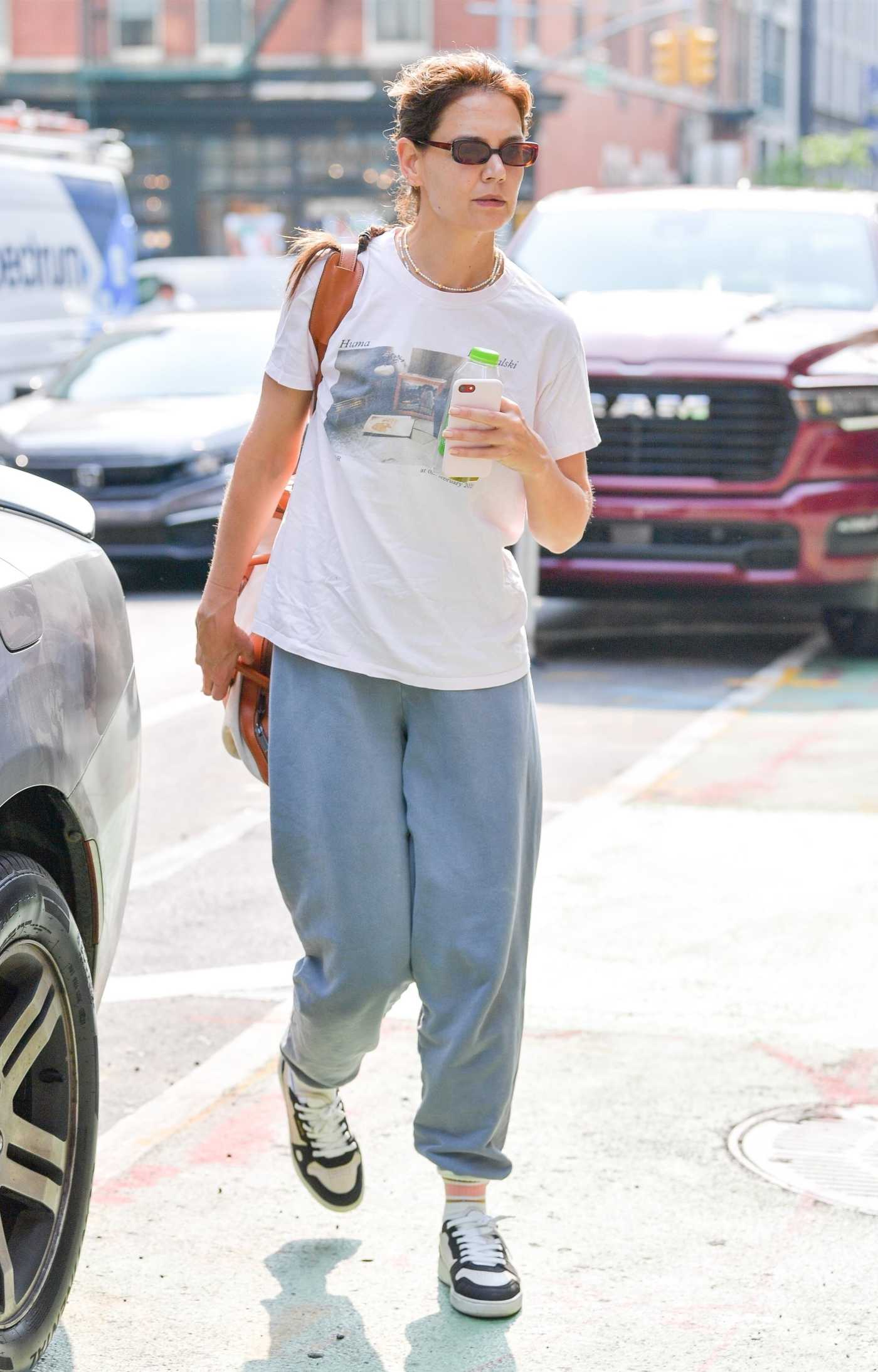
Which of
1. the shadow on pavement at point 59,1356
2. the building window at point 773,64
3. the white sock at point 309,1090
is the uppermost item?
the white sock at point 309,1090

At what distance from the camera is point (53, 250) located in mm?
16422

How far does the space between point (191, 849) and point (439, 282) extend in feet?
10.7

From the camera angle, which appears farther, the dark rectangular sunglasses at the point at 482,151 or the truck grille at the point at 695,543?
the truck grille at the point at 695,543

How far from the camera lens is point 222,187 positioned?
43.1 metres

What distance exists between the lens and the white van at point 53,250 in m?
15.5

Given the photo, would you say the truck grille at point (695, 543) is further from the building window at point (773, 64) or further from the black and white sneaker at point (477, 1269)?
the building window at point (773, 64)

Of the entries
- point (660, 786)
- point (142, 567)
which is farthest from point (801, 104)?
point (660, 786)

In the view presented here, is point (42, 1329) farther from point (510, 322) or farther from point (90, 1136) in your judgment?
point (510, 322)

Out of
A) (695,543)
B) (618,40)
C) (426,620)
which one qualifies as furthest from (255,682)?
(618,40)

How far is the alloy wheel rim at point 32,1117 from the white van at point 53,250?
11419mm

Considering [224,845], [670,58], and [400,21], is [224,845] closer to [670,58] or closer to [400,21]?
[670,58]

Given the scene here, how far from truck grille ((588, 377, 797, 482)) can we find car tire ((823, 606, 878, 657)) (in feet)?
2.96

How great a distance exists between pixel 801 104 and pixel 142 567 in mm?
57594

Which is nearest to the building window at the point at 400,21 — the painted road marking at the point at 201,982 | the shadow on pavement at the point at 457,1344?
the painted road marking at the point at 201,982
